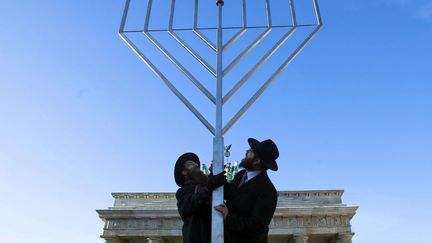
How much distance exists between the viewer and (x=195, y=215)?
9.43 feet

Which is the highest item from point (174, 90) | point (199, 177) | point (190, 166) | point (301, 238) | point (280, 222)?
point (280, 222)

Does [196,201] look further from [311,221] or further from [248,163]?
[311,221]

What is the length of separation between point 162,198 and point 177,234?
2.71 m

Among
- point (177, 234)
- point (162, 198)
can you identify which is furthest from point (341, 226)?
point (162, 198)

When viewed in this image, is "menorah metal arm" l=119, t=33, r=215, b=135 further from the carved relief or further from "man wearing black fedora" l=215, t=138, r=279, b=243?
the carved relief

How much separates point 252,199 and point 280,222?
18.0 m

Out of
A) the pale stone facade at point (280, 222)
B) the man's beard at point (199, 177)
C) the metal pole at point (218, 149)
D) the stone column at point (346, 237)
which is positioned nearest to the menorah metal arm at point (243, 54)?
the metal pole at point (218, 149)

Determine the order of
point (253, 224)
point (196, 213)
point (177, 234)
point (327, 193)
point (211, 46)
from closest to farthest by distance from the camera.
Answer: point (253, 224)
point (196, 213)
point (211, 46)
point (177, 234)
point (327, 193)

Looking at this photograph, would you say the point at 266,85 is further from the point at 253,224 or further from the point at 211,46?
the point at 253,224

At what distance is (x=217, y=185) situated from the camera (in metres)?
2.58

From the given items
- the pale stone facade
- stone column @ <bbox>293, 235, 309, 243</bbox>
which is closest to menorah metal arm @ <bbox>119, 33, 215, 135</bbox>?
the pale stone facade

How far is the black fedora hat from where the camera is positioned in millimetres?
2918

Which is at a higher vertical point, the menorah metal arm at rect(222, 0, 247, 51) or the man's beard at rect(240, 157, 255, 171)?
the menorah metal arm at rect(222, 0, 247, 51)

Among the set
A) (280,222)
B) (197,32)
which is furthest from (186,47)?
(280,222)
